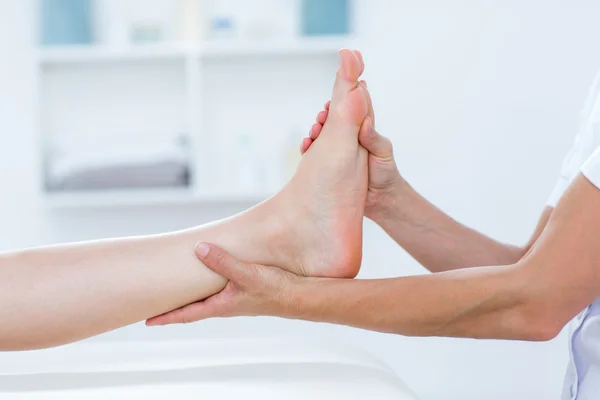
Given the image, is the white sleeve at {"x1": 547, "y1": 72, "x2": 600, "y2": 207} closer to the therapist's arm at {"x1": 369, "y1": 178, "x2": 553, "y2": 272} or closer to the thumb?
the therapist's arm at {"x1": 369, "y1": 178, "x2": 553, "y2": 272}

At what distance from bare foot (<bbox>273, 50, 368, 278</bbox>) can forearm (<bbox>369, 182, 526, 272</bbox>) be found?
0.69 feet

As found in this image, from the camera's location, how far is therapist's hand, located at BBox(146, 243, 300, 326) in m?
1.15

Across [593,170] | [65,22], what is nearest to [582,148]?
[593,170]

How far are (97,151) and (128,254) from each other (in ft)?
3.99

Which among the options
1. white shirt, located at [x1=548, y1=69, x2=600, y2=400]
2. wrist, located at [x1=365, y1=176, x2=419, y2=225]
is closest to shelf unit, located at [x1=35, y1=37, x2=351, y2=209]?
wrist, located at [x1=365, y1=176, x2=419, y2=225]

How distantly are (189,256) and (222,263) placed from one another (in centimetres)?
6

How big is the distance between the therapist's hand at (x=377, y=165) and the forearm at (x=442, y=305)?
0.86 ft

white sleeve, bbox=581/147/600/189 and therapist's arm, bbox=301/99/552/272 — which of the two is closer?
white sleeve, bbox=581/147/600/189

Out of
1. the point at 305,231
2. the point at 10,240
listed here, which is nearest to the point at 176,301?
the point at 305,231

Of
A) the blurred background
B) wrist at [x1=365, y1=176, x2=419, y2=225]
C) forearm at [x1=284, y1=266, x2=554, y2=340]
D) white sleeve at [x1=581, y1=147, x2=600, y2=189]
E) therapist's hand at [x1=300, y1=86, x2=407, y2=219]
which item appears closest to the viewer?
white sleeve at [x1=581, y1=147, x2=600, y2=189]

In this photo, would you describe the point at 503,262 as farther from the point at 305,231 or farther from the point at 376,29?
the point at 376,29

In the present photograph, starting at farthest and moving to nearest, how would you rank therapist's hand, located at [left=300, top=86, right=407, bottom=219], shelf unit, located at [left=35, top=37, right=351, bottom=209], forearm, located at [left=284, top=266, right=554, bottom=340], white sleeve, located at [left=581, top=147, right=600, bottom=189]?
1. shelf unit, located at [left=35, top=37, right=351, bottom=209]
2. therapist's hand, located at [left=300, top=86, right=407, bottom=219]
3. forearm, located at [left=284, top=266, right=554, bottom=340]
4. white sleeve, located at [left=581, top=147, right=600, bottom=189]

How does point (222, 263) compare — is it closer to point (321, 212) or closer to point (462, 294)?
point (321, 212)

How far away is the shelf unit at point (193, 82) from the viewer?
223 cm
